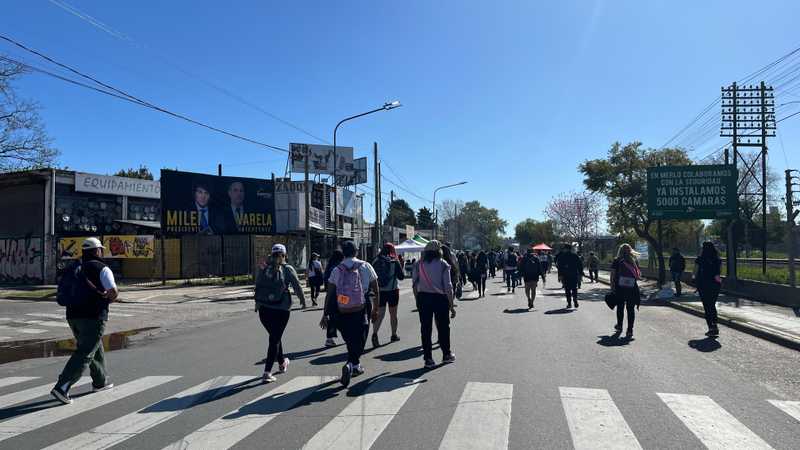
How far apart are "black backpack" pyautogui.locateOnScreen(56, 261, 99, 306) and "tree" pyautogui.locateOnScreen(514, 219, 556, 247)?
82.6 m

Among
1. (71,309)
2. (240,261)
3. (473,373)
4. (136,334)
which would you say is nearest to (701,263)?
(473,373)

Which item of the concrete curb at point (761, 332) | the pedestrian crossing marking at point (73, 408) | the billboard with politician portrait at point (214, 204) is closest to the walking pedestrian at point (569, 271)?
the concrete curb at point (761, 332)

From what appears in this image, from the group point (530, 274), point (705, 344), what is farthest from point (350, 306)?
point (530, 274)

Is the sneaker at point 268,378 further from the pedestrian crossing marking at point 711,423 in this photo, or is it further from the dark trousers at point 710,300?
the dark trousers at point 710,300

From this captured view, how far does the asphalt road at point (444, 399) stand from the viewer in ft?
16.1

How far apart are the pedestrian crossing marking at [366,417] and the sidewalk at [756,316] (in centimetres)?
707

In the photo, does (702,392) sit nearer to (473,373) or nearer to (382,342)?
(473,373)

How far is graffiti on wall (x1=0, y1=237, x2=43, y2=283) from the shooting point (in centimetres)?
3050

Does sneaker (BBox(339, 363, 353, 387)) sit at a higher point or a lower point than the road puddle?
higher

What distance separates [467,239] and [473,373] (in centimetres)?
7429

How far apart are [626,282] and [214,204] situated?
94.9 feet

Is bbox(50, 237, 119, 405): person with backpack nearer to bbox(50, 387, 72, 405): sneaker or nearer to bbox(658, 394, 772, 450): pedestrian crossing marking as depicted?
bbox(50, 387, 72, 405): sneaker

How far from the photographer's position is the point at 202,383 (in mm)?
7082

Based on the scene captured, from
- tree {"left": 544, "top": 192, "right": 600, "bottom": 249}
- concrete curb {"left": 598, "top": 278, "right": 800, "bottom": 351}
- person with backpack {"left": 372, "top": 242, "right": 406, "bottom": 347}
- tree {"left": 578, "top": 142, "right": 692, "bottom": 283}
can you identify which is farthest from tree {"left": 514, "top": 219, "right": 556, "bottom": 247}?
person with backpack {"left": 372, "top": 242, "right": 406, "bottom": 347}
